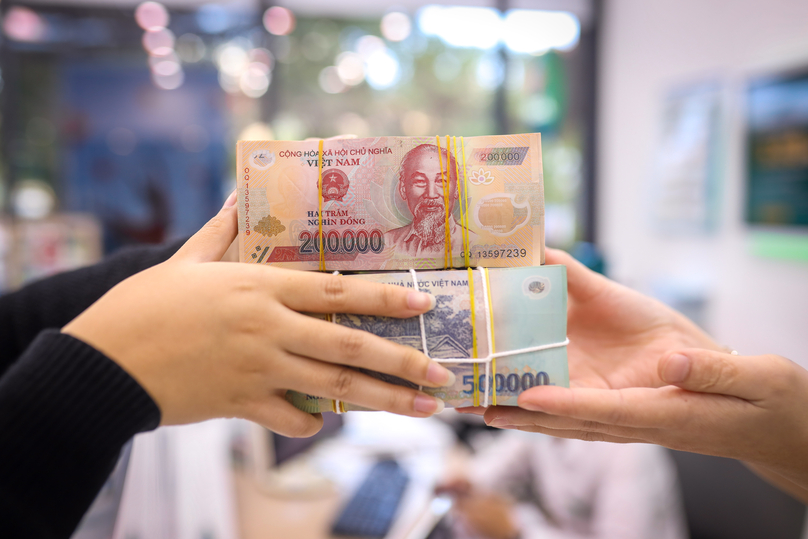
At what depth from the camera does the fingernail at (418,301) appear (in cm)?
54

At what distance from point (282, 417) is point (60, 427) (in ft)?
0.72

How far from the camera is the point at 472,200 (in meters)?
0.62

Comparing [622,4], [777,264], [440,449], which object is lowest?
[440,449]

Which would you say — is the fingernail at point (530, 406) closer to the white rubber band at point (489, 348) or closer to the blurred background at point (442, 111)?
the white rubber band at point (489, 348)

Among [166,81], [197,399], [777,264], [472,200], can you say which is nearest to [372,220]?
[472,200]

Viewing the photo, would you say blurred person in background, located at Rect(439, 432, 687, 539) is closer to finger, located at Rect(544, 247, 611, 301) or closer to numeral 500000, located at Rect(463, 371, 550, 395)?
finger, located at Rect(544, 247, 611, 301)

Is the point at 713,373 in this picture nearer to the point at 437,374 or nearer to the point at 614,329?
the point at 614,329

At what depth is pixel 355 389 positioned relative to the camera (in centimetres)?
54

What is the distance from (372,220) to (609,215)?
10.3 feet

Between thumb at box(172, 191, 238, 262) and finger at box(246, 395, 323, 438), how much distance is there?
0.19 metres

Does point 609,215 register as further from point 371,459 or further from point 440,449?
point 371,459

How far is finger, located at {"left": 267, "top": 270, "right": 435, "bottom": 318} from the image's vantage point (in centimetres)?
52

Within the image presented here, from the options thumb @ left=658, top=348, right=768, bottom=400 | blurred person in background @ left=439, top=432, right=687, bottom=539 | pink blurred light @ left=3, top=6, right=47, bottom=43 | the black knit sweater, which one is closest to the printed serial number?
thumb @ left=658, top=348, right=768, bottom=400

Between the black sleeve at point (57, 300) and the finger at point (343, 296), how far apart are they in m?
0.40
